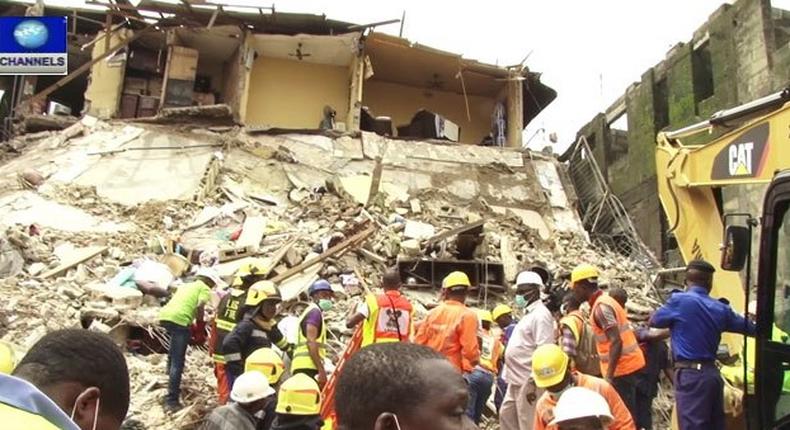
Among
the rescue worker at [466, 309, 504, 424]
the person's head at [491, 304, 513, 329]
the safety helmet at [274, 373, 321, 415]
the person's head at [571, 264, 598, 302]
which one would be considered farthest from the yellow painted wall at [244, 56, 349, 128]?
the safety helmet at [274, 373, 321, 415]

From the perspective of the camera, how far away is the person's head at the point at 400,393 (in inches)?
58.1

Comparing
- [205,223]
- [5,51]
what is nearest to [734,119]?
[205,223]

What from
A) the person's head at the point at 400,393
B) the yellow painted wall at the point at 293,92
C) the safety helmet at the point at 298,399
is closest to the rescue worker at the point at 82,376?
the person's head at the point at 400,393

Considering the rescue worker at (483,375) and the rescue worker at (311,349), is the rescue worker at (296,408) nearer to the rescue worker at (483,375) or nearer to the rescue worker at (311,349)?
the rescue worker at (311,349)

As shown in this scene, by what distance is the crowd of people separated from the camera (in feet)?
4.95

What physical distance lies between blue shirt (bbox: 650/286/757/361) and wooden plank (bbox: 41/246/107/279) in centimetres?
842

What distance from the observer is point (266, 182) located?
45.8ft

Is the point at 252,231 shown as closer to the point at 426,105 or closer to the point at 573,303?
the point at 573,303

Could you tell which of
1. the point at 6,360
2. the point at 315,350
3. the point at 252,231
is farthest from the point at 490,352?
the point at 252,231

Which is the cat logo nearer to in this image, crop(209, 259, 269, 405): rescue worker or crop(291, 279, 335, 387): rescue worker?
crop(291, 279, 335, 387): rescue worker

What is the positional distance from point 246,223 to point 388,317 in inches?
260

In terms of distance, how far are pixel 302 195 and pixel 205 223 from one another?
→ 2186mm

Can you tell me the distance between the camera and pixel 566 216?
48.2ft

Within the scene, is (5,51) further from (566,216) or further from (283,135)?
(566,216)
